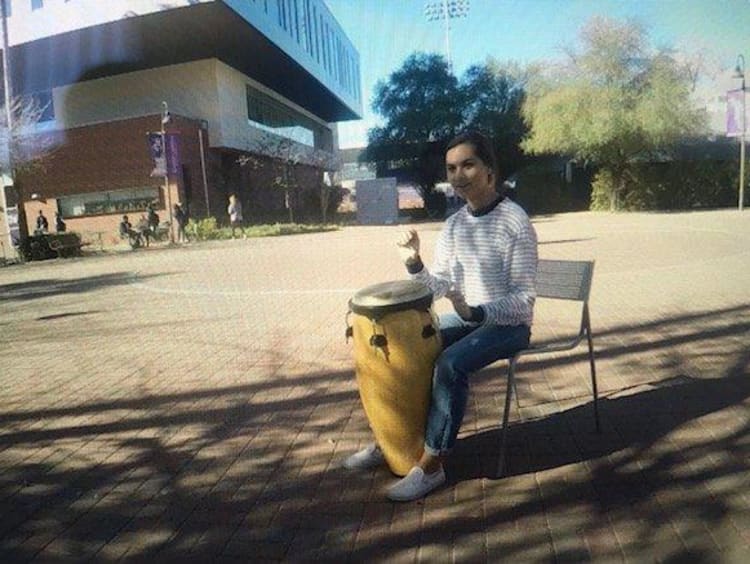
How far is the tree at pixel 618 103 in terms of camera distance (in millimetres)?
25312

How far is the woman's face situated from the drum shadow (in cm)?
146

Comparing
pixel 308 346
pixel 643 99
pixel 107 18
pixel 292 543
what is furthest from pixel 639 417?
pixel 107 18

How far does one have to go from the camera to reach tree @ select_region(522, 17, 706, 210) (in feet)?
83.0

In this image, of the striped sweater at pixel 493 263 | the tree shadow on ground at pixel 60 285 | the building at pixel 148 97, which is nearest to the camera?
the striped sweater at pixel 493 263

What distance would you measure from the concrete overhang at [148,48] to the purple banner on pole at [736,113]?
62.5ft

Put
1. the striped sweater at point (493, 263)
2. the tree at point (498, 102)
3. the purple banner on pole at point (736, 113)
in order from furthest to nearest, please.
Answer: the tree at point (498, 102) → the purple banner on pole at point (736, 113) → the striped sweater at point (493, 263)

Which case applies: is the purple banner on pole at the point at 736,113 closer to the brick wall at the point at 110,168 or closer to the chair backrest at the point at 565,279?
the chair backrest at the point at 565,279

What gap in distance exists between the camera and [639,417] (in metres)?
3.76

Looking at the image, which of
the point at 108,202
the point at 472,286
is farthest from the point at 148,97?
the point at 472,286

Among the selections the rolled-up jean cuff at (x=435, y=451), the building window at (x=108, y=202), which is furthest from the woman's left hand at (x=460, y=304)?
the building window at (x=108, y=202)

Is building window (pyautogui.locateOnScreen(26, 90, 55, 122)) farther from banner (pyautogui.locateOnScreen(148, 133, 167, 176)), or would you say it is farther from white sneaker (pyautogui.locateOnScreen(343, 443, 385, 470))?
white sneaker (pyautogui.locateOnScreen(343, 443, 385, 470))

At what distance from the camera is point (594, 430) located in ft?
11.9

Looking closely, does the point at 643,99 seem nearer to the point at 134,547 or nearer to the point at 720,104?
the point at 720,104


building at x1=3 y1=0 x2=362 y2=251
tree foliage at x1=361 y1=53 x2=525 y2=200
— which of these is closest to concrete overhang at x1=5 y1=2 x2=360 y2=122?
building at x1=3 y1=0 x2=362 y2=251
